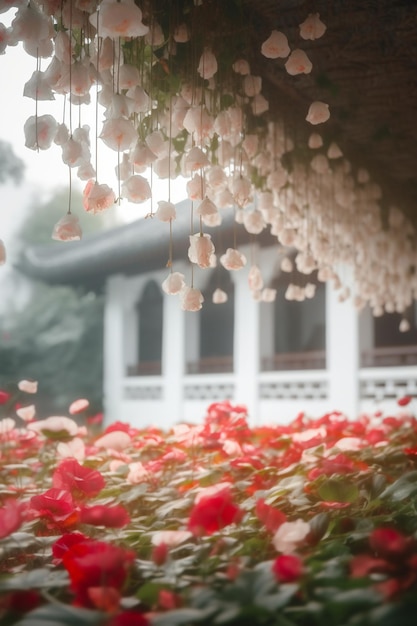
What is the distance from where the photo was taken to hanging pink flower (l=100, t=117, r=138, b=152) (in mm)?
Result: 1480

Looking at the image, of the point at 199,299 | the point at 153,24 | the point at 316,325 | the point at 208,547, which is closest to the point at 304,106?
the point at 153,24

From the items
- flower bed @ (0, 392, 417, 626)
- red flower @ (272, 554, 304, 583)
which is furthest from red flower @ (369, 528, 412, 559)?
red flower @ (272, 554, 304, 583)

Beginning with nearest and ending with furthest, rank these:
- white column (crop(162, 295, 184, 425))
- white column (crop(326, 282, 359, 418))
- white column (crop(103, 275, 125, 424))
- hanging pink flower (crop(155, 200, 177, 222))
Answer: hanging pink flower (crop(155, 200, 177, 222))
white column (crop(326, 282, 359, 418))
white column (crop(162, 295, 184, 425))
white column (crop(103, 275, 125, 424))

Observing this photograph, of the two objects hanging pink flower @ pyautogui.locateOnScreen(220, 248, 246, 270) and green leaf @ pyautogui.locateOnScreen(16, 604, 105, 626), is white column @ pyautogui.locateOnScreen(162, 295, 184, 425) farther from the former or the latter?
green leaf @ pyautogui.locateOnScreen(16, 604, 105, 626)

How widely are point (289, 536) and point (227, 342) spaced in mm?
8989

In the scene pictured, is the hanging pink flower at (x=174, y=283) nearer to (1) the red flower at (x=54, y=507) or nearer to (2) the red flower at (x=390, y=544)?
(1) the red flower at (x=54, y=507)

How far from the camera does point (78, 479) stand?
1.49 m

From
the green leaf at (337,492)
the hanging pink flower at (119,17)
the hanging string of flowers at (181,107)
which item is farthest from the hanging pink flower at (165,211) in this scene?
the green leaf at (337,492)

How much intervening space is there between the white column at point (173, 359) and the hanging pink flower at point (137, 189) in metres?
7.21

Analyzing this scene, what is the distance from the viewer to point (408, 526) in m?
1.31

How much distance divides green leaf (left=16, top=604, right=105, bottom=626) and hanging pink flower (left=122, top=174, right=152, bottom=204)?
0.95 m

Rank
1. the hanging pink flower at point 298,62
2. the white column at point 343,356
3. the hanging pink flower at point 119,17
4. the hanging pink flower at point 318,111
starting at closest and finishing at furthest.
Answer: the hanging pink flower at point 119,17
the hanging pink flower at point 298,62
the hanging pink flower at point 318,111
the white column at point 343,356

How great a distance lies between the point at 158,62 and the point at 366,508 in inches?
49.4

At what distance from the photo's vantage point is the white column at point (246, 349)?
7.85 meters
